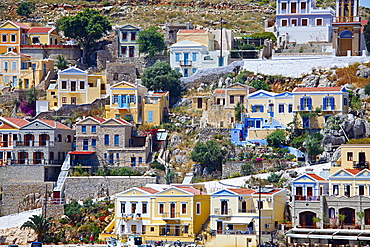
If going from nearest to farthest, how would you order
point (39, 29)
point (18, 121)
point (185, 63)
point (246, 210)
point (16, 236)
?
point (246, 210), point (16, 236), point (18, 121), point (185, 63), point (39, 29)

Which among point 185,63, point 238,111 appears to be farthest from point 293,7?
point 238,111

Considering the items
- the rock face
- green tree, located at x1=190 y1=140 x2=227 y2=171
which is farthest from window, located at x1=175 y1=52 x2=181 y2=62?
the rock face

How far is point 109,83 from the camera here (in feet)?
338

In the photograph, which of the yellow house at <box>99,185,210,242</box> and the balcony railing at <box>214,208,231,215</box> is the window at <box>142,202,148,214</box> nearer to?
the yellow house at <box>99,185,210,242</box>

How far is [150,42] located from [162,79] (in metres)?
7.88

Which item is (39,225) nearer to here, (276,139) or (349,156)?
(276,139)

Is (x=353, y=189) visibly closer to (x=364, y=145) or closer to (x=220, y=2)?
(x=364, y=145)

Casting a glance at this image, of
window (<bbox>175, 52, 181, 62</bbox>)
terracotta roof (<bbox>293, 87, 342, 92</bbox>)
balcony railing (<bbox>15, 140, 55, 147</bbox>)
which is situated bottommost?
balcony railing (<bbox>15, 140, 55, 147</bbox>)

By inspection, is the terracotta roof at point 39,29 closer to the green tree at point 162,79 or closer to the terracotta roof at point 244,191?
the green tree at point 162,79

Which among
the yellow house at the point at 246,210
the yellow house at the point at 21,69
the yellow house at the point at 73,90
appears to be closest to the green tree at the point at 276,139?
the yellow house at the point at 246,210

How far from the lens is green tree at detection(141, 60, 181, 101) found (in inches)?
3947

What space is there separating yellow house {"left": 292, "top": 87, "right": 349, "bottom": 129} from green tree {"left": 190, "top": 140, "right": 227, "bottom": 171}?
8.47 m

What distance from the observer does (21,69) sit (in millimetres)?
105875

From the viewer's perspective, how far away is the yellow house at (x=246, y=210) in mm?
76875
